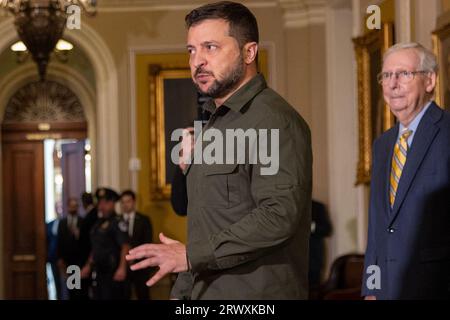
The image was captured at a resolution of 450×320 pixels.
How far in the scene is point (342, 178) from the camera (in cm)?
1090

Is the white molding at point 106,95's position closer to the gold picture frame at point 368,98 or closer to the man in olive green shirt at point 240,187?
the gold picture frame at point 368,98

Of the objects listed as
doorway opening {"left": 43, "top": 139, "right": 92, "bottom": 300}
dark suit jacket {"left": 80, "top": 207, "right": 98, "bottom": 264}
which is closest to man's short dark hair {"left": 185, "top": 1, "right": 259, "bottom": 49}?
dark suit jacket {"left": 80, "top": 207, "right": 98, "bottom": 264}

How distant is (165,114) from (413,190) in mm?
8676

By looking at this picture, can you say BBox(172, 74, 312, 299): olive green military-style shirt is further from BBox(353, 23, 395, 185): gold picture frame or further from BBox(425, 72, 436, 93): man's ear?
BBox(353, 23, 395, 185): gold picture frame

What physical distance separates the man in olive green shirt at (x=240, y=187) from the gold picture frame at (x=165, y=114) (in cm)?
940

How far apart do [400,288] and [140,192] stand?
8566 mm

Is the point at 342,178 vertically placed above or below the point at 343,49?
below

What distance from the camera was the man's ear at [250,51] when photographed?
8.83 ft

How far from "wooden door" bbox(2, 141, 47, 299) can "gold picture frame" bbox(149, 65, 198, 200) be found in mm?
3157

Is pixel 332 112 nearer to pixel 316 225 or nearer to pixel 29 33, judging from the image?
pixel 316 225

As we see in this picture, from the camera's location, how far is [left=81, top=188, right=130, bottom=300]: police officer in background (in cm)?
1014

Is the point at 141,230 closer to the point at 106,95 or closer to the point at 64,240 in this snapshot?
the point at 106,95

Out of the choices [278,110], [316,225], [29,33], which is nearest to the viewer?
[278,110]

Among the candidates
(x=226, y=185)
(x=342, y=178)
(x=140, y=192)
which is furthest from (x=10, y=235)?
(x=226, y=185)
